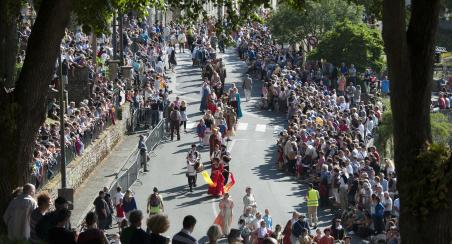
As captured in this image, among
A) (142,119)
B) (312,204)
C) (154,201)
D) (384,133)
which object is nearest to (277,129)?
(384,133)

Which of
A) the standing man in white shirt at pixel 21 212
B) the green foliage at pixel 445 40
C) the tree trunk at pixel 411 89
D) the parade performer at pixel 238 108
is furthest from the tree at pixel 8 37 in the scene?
the green foliage at pixel 445 40

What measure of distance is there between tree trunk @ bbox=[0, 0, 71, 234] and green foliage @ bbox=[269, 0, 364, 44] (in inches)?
1566

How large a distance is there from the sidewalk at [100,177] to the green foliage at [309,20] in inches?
658

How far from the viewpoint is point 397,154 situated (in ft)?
42.0

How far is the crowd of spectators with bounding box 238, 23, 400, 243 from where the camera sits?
27734mm

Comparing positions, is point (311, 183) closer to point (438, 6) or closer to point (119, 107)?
Answer: point (119, 107)

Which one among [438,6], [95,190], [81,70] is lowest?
[95,190]

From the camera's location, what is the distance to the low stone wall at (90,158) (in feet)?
95.1

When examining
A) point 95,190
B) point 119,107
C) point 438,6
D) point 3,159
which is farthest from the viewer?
point 119,107

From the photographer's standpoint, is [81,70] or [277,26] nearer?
[81,70]

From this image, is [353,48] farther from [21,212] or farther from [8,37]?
[21,212]

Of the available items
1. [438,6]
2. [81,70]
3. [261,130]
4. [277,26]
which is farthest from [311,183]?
[277,26]

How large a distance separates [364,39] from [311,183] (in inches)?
717

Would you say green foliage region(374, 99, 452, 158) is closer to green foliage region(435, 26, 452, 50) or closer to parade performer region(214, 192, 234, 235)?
parade performer region(214, 192, 234, 235)
